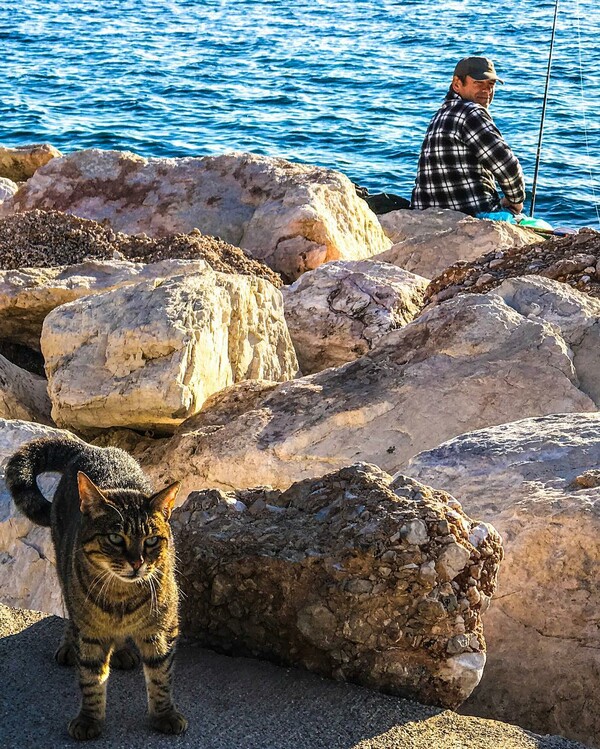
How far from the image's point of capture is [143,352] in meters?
5.25

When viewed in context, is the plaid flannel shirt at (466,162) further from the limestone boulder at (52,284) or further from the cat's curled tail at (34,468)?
the cat's curled tail at (34,468)

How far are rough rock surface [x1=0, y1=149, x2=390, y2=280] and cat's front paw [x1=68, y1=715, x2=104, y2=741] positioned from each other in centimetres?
559

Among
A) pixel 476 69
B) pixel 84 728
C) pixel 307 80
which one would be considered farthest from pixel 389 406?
pixel 307 80

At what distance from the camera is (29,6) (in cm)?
3198

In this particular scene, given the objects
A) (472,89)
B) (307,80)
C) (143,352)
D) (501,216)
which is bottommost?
(307,80)

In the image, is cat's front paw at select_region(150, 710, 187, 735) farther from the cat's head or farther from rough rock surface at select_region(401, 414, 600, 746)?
rough rock surface at select_region(401, 414, 600, 746)

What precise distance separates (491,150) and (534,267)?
129 inches

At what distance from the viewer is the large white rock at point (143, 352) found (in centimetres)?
517

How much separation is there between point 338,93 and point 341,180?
10.8 metres

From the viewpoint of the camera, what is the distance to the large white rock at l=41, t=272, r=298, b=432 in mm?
5168

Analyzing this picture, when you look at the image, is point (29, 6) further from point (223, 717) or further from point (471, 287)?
point (223, 717)

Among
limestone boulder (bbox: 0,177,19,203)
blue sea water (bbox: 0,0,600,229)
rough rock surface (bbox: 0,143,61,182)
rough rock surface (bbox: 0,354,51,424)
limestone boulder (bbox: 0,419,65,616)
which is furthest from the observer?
blue sea water (bbox: 0,0,600,229)

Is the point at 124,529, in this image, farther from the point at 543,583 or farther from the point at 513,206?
the point at 513,206

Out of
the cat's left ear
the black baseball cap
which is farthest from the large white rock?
the black baseball cap
